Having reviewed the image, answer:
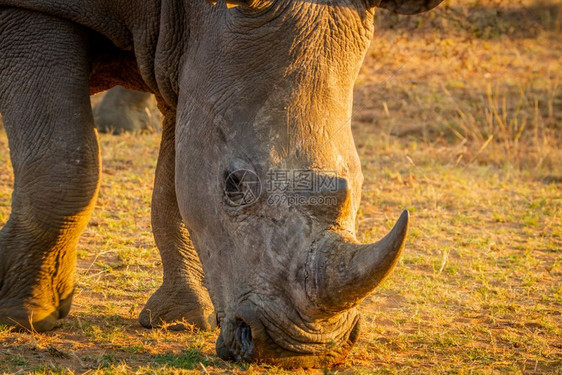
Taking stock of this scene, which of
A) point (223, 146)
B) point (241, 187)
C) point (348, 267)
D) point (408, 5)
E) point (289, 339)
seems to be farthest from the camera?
point (408, 5)

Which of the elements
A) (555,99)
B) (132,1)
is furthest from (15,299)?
(555,99)

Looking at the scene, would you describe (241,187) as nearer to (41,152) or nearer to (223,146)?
(223,146)

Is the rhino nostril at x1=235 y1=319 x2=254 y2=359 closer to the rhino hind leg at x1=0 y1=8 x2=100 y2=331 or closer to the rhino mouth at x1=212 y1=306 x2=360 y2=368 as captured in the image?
the rhino mouth at x1=212 y1=306 x2=360 y2=368

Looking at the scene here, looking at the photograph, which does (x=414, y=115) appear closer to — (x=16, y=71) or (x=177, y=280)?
(x=177, y=280)

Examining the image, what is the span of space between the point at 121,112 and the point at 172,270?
16.5ft

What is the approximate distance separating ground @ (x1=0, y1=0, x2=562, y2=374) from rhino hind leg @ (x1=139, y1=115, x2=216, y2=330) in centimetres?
14

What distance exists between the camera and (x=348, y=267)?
3477 mm

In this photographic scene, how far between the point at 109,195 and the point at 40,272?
3.08m

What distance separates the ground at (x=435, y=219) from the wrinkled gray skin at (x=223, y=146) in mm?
310

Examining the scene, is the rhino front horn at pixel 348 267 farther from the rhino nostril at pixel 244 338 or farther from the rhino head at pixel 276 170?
the rhino nostril at pixel 244 338

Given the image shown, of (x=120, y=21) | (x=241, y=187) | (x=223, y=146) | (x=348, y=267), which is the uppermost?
(x=120, y=21)

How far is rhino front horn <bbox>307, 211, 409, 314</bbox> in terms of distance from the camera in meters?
3.31

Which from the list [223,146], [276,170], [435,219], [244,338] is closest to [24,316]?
[244,338]

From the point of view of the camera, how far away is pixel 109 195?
778 centimetres
